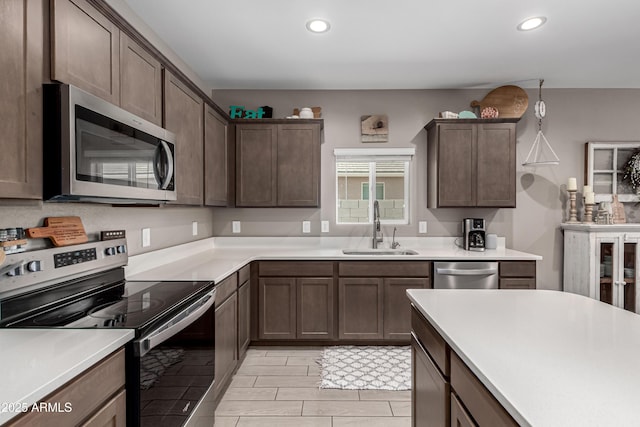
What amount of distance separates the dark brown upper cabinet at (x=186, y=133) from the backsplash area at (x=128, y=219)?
312mm

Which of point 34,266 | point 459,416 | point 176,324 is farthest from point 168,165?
point 459,416

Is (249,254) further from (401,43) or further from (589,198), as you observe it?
(589,198)

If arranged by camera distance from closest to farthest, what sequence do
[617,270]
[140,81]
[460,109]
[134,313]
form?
[134,313] < [140,81] < [617,270] < [460,109]

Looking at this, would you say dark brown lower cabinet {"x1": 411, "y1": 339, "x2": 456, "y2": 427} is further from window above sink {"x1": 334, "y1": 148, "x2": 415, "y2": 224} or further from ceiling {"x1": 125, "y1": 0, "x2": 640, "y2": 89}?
window above sink {"x1": 334, "y1": 148, "x2": 415, "y2": 224}

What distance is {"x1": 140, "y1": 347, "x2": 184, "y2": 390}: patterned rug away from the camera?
1.23m

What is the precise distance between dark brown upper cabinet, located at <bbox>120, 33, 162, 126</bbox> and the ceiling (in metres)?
0.61

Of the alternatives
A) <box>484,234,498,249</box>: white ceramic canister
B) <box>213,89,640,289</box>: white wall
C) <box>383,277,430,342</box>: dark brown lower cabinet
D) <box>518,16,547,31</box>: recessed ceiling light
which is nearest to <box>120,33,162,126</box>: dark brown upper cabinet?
<box>213,89,640,289</box>: white wall

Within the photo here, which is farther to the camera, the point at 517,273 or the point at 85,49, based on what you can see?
the point at 517,273

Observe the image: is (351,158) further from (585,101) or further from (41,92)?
(41,92)

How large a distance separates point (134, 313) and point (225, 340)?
1052 millimetres

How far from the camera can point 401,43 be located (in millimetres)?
2766

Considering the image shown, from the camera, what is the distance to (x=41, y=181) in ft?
4.09

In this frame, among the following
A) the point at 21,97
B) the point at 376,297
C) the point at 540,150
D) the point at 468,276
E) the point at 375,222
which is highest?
the point at 540,150

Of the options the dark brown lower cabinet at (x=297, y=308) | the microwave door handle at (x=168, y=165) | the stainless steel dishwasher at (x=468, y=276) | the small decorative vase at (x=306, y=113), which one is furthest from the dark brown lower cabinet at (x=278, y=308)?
the small decorative vase at (x=306, y=113)
